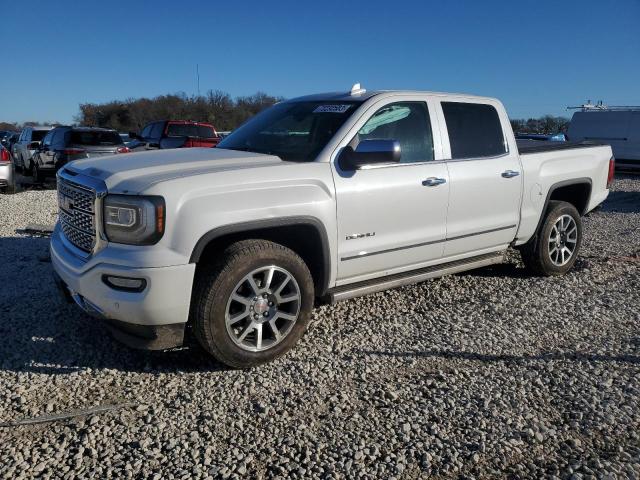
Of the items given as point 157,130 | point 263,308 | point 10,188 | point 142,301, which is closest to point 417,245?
point 263,308

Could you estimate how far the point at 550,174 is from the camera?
5.42 metres

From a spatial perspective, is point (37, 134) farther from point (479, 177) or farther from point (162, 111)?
point (162, 111)

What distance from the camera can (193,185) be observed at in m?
3.20

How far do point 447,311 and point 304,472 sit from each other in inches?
99.3

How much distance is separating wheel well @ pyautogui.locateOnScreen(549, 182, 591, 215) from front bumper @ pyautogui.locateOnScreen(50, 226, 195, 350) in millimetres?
4382

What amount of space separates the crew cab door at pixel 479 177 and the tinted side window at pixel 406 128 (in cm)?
20

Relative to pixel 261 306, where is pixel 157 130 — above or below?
above

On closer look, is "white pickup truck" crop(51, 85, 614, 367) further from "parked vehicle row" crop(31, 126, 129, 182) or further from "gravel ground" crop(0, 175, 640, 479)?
"parked vehicle row" crop(31, 126, 129, 182)

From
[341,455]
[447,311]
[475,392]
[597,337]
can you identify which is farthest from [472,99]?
[341,455]

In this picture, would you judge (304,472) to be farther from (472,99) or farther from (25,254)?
(25,254)

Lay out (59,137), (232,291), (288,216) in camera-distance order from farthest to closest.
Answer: (59,137), (288,216), (232,291)

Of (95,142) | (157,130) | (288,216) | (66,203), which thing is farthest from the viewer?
(157,130)

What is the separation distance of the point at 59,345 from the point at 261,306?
1.56m

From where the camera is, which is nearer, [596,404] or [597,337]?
[596,404]
